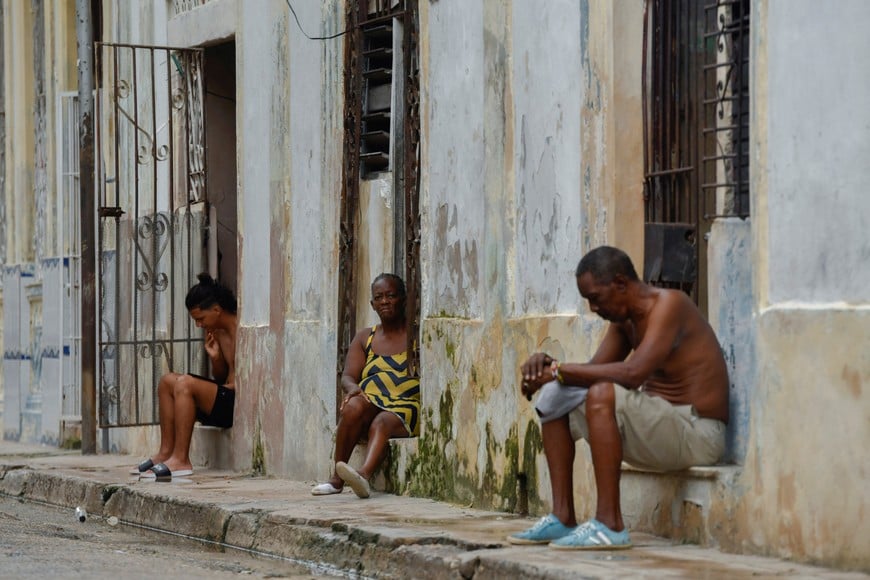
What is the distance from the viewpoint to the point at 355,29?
1090 cm

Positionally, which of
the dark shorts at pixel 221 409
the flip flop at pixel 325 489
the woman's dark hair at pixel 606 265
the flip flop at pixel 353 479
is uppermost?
the woman's dark hair at pixel 606 265

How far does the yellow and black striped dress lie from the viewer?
402 inches

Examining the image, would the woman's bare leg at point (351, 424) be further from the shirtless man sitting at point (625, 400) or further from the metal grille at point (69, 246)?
the metal grille at point (69, 246)

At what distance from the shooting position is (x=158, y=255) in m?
13.2

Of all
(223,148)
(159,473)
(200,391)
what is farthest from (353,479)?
(223,148)

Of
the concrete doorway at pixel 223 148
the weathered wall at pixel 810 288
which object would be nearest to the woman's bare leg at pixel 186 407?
the concrete doorway at pixel 223 148

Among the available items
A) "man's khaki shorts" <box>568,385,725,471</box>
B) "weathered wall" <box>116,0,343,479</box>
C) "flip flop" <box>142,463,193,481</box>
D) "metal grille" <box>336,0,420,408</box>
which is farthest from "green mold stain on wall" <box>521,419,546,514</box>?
"flip flop" <box>142,463,193,481</box>

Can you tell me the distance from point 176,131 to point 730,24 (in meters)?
7.02

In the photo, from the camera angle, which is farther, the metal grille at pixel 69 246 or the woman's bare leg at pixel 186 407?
the metal grille at pixel 69 246

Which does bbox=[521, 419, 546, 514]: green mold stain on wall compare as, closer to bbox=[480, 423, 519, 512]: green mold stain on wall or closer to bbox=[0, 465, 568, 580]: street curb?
bbox=[480, 423, 519, 512]: green mold stain on wall

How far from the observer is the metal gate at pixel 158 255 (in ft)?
42.8

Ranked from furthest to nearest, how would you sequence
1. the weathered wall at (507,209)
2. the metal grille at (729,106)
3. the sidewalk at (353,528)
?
the weathered wall at (507,209) → the metal grille at (729,106) → the sidewalk at (353,528)

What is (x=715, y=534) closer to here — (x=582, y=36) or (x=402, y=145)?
(x=582, y=36)

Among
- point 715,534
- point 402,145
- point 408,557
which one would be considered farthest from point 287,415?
point 715,534
